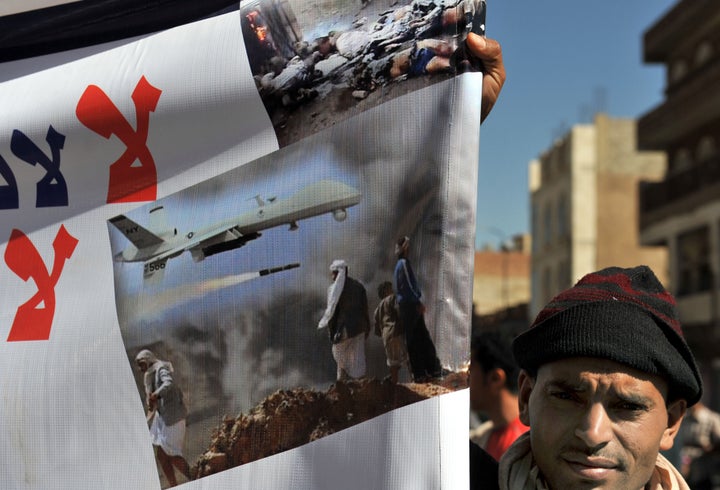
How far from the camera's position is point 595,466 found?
1715mm

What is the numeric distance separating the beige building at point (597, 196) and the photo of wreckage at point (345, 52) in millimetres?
38616

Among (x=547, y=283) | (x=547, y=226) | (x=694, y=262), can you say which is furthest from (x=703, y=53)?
(x=547, y=283)

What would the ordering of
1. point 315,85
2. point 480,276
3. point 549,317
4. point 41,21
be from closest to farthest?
point 549,317 → point 315,85 → point 41,21 → point 480,276

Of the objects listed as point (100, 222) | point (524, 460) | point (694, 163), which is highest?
point (694, 163)

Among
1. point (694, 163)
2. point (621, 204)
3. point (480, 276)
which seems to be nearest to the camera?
point (694, 163)

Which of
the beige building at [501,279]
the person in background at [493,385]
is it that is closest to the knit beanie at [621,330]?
the person in background at [493,385]

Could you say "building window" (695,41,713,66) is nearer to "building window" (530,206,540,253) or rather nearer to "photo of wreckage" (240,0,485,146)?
"building window" (530,206,540,253)

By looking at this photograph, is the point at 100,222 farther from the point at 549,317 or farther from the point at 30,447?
the point at 549,317

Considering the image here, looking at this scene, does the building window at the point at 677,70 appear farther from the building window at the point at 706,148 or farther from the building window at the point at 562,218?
the building window at the point at 562,218

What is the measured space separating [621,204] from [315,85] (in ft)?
135

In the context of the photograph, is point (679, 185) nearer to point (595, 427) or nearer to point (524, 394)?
point (524, 394)

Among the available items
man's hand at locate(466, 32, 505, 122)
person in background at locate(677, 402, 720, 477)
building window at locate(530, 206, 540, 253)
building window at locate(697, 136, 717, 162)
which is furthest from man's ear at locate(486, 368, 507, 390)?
building window at locate(530, 206, 540, 253)

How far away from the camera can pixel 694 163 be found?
2723 centimetres

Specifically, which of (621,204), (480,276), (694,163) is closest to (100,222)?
(694,163)
